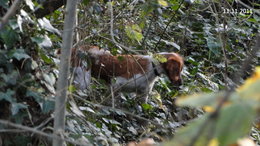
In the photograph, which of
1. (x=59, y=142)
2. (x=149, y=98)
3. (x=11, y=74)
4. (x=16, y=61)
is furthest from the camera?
(x=149, y=98)

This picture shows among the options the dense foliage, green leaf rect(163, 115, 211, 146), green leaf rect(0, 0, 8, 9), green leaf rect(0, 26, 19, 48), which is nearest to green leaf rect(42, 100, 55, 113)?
the dense foliage

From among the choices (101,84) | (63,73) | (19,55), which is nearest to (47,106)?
(19,55)

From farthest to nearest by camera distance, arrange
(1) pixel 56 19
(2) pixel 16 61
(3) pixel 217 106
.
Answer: (1) pixel 56 19 → (2) pixel 16 61 → (3) pixel 217 106

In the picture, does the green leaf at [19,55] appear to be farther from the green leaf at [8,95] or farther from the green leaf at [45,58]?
the green leaf at [45,58]

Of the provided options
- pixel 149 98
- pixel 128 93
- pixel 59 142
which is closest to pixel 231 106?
pixel 59 142

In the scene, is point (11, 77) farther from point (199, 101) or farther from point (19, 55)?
point (199, 101)

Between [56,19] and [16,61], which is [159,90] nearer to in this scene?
[56,19]

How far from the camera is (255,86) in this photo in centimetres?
72

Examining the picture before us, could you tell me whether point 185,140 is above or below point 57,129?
above

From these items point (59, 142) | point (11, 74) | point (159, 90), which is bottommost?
point (159, 90)

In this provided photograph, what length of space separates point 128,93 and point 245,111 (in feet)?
23.7

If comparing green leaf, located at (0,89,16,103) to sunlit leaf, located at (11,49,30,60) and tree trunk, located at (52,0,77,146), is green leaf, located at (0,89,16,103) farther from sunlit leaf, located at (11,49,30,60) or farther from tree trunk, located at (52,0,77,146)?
tree trunk, located at (52,0,77,146)

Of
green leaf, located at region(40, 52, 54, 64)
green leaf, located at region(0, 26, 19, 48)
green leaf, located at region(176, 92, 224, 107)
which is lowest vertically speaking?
green leaf, located at region(40, 52, 54, 64)

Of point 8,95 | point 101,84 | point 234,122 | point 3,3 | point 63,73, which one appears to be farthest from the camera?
point 101,84
